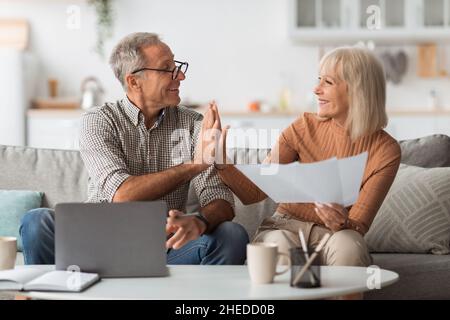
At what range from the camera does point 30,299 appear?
177 cm

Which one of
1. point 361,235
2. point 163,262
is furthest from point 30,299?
point 361,235

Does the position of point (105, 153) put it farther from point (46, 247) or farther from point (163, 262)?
point (163, 262)

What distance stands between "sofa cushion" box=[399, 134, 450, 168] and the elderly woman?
→ 54 centimetres

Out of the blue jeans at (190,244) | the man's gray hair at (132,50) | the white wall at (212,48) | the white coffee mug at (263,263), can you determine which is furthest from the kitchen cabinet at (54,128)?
the white coffee mug at (263,263)

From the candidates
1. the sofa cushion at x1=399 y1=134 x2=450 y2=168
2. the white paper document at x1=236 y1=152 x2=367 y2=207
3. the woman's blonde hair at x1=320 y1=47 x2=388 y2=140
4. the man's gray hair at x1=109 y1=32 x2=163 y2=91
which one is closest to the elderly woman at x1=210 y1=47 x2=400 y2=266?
the woman's blonde hair at x1=320 y1=47 x2=388 y2=140

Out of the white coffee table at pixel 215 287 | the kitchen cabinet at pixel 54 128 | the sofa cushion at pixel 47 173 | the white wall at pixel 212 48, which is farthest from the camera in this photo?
the white wall at pixel 212 48

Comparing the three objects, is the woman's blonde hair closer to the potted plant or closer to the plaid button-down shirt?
the plaid button-down shirt

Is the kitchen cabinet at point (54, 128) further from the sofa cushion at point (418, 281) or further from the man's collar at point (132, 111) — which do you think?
the sofa cushion at point (418, 281)

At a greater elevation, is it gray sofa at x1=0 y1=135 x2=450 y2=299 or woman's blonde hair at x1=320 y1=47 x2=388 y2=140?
woman's blonde hair at x1=320 y1=47 x2=388 y2=140

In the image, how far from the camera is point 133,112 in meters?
2.41

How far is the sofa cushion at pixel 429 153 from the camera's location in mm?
2779

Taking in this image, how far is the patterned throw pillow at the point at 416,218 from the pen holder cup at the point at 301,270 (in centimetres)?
97

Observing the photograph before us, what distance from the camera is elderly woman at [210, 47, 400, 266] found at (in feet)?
7.23
